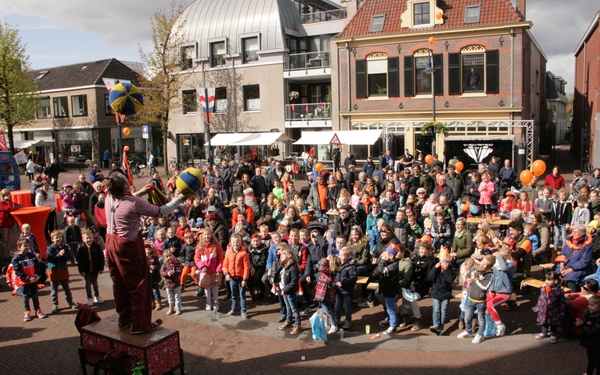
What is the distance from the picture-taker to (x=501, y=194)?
1659 centimetres

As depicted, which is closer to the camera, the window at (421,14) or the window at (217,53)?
the window at (421,14)

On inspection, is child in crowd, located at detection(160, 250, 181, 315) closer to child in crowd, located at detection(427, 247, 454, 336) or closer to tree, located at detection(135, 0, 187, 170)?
child in crowd, located at detection(427, 247, 454, 336)

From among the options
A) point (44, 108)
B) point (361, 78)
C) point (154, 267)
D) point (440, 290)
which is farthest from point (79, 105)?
point (440, 290)

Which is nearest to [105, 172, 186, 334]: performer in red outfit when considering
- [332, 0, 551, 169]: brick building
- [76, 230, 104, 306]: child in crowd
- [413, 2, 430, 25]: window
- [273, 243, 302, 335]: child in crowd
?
[273, 243, 302, 335]: child in crowd

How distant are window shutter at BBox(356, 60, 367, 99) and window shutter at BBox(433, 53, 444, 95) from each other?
3.79 metres

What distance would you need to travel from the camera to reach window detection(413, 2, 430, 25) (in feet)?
85.1

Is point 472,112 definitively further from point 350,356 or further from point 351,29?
point 350,356

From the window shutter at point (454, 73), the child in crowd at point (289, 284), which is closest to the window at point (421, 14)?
the window shutter at point (454, 73)

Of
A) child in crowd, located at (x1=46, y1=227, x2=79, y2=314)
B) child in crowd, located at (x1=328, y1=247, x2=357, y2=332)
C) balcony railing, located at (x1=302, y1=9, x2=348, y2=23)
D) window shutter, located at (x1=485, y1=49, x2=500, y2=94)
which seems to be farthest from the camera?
balcony railing, located at (x1=302, y1=9, x2=348, y2=23)

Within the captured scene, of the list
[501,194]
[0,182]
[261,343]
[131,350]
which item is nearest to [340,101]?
[501,194]

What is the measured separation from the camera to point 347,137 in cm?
2466

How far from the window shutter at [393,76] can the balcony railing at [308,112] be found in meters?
4.37

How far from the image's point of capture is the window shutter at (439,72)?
1011 inches

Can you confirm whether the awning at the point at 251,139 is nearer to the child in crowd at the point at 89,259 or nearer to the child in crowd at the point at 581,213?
the child in crowd at the point at 89,259
